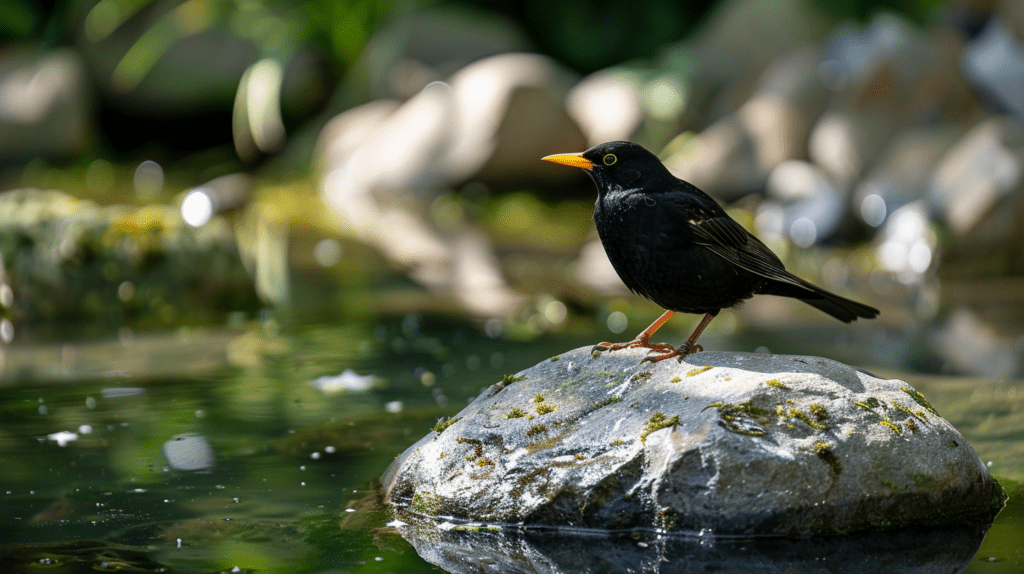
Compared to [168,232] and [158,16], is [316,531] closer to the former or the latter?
[168,232]

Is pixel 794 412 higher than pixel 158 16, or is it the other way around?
pixel 158 16

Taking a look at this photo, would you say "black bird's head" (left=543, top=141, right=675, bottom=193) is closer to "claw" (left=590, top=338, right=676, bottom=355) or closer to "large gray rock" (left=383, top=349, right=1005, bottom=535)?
"claw" (left=590, top=338, right=676, bottom=355)

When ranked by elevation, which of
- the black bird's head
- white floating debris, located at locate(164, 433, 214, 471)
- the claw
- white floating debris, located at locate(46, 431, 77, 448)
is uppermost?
the black bird's head

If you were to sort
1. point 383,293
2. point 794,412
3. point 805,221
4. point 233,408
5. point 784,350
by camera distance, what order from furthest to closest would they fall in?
1. point 805,221
2. point 383,293
3. point 784,350
4. point 233,408
5. point 794,412

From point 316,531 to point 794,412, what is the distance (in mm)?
1809

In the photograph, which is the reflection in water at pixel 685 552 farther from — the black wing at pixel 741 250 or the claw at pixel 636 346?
the black wing at pixel 741 250

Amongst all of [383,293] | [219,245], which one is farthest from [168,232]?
[383,293]

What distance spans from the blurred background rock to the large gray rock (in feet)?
→ 10.6

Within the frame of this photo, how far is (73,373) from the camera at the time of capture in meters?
6.32

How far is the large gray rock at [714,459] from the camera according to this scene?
3.52 meters

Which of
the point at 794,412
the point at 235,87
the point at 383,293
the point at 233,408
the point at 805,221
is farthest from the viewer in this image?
the point at 235,87

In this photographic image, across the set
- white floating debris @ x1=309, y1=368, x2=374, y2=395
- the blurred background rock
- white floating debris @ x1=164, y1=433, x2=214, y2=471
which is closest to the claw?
white floating debris @ x1=164, y1=433, x2=214, y2=471

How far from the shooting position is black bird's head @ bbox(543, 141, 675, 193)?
4.08 m

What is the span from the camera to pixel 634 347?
4.23m
